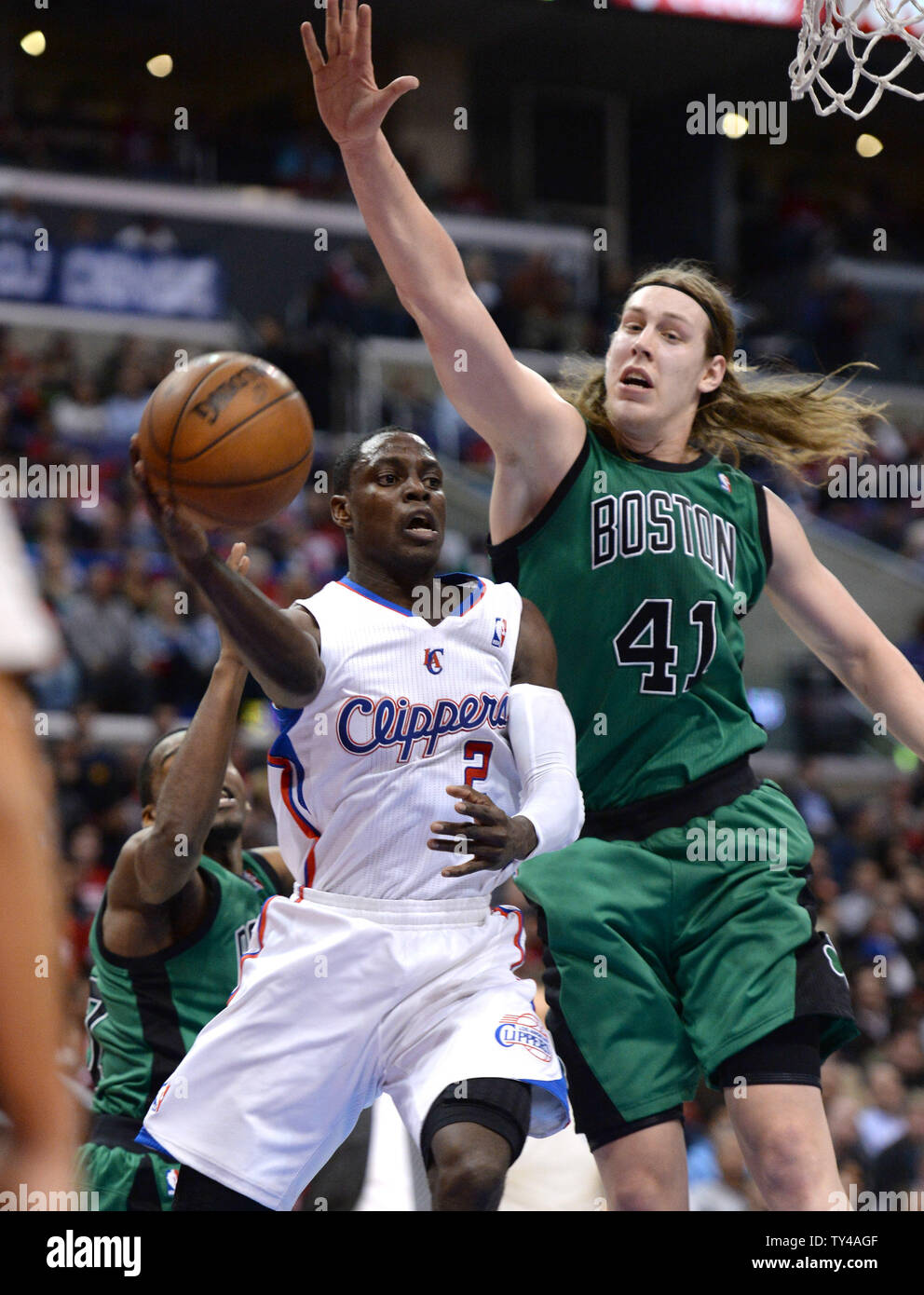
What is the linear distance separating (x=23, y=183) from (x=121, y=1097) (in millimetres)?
11367

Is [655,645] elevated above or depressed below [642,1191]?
above

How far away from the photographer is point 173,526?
3.12m

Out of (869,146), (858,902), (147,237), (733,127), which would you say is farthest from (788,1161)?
(869,146)

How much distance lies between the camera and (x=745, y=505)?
4.17 metres

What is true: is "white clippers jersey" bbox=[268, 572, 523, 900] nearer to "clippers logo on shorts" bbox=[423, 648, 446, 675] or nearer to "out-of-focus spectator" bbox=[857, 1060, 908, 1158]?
"clippers logo on shorts" bbox=[423, 648, 446, 675]

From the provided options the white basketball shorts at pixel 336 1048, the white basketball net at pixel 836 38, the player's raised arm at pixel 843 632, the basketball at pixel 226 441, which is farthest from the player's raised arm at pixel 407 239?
the white basketball net at pixel 836 38

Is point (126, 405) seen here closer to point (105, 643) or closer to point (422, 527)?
point (105, 643)

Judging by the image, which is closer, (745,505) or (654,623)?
(654,623)

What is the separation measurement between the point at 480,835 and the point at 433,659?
610 millimetres

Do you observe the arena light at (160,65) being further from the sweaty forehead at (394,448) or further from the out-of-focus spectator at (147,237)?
the sweaty forehead at (394,448)

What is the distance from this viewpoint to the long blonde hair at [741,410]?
425cm
